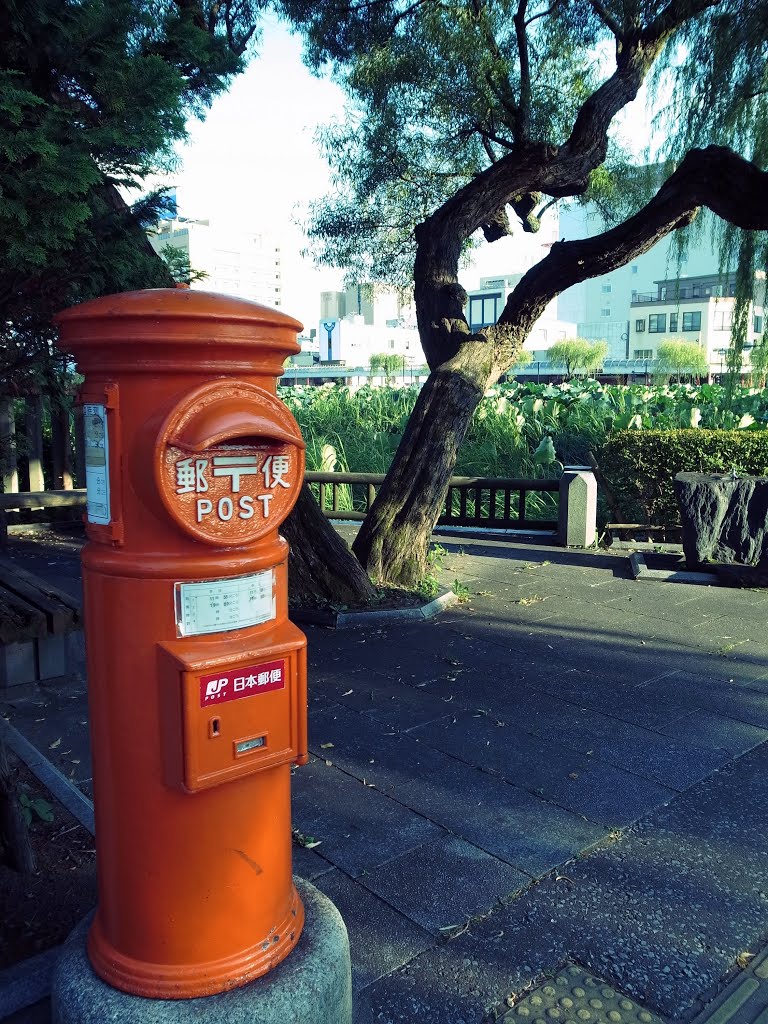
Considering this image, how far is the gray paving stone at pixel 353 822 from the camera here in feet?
10.4

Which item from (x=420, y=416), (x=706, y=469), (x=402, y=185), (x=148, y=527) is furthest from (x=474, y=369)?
(x=148, y=527)

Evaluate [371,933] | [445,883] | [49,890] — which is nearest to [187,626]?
[371,933]

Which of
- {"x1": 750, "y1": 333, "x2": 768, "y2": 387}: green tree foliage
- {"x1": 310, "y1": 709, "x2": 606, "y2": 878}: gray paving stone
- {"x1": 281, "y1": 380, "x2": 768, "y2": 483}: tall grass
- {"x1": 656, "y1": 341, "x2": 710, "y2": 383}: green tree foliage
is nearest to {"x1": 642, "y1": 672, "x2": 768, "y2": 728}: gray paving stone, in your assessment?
{"x1": 310, "y1": 709, "x2": 606, "y2": 878}: gray paving stone

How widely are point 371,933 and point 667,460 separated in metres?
8.21

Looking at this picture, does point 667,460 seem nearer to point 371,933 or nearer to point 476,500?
point 476,500

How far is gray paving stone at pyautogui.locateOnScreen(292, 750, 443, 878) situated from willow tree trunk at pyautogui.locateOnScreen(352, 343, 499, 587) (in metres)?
Answer: 3.42

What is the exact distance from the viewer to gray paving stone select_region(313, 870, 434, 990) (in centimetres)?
255

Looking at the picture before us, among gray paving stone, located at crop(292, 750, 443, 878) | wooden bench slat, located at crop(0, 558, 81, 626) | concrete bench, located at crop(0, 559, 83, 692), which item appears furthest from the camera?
wooden bench slat, located at crop(0, 558, 81, 626)

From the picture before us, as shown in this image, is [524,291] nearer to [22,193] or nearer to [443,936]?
[22,193]

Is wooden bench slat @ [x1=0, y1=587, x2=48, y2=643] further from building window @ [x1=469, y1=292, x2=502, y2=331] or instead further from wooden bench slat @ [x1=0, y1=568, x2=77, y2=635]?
building window @ [x1=469, y1=292, x2=502, y2=331]

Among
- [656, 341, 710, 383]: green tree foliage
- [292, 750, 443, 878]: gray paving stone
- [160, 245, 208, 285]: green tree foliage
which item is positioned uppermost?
[656, 341, 710, 383]: green tree foliage

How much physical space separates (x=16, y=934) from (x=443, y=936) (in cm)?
140

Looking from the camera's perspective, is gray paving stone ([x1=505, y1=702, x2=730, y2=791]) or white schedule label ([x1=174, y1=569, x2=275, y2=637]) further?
gray paving stone ([x1=505, y1=702, x2=730, y2=791])

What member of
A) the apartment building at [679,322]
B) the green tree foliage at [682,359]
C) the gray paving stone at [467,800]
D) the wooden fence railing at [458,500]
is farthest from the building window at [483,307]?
the gray paving stone at [467,800]
